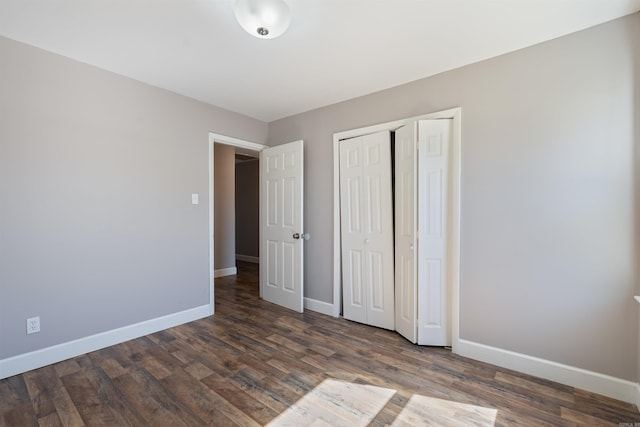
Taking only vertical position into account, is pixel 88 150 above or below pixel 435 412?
above

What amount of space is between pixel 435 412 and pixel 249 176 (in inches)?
242

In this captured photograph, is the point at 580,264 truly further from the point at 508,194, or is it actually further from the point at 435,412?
the point at 435,412

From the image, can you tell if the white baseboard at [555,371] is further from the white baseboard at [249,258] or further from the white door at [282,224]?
the white baseboard at [249,258]

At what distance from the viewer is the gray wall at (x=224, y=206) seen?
209 inches

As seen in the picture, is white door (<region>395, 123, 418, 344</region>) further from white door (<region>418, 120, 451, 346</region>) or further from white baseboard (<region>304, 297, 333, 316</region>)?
white baseboard (<region>304, 297, 333, 316</region>)

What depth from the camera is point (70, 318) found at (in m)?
2.43

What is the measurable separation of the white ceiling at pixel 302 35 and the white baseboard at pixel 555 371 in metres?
2.43

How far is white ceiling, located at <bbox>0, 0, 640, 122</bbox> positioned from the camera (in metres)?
1.80

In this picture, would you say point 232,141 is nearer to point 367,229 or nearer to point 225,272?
point 367,229

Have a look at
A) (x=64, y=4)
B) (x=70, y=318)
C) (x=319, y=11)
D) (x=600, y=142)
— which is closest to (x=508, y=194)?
(x=600, y=142)

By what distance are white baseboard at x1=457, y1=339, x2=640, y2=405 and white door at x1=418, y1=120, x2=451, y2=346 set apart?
0.90 feet

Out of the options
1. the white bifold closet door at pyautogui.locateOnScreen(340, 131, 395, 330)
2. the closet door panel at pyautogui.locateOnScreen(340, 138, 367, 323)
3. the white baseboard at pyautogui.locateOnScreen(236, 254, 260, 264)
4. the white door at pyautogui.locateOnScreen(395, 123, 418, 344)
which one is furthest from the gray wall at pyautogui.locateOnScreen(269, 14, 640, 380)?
the white baseboard at pyautogui.locateOnScreen(236, 254, 260, 264)

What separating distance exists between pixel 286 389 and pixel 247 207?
5441mm

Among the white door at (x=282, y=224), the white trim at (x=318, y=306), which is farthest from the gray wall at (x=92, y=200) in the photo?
the white trim at (x=318, y=306)
